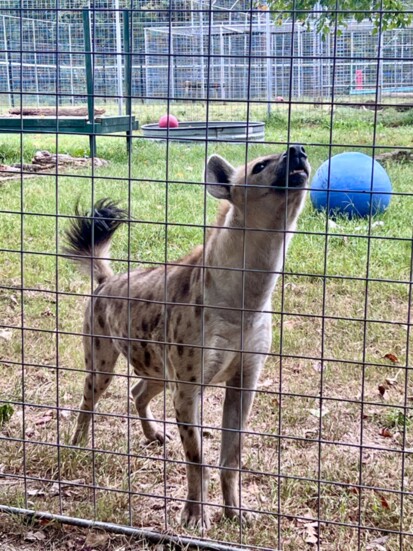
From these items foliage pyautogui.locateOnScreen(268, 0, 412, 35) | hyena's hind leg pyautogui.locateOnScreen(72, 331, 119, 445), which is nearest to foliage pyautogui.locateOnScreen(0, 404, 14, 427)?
hyena's hind leg pyautogui.locateOnScreen(72, 331, 119, 445)

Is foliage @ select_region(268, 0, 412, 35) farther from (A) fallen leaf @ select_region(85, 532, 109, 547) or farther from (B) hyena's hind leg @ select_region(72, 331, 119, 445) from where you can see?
(A) fallen leaf @ select_region(85, 532, 109, 547)

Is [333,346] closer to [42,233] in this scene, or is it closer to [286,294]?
[286,294]

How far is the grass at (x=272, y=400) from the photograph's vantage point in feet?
11.3

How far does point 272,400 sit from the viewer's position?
15.8 ft

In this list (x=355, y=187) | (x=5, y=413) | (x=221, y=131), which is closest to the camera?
(x=5, y=413)

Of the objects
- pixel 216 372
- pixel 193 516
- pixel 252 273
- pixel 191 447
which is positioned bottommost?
pixel 193 516

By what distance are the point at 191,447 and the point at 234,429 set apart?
0.23 meters

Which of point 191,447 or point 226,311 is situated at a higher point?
point 226,311

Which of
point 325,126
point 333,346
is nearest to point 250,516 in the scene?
point 333,346

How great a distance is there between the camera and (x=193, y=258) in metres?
4.16

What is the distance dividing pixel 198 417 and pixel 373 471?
2.97 ft

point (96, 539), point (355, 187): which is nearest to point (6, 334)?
point (96, 539)

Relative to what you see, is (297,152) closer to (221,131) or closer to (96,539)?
(96,539)

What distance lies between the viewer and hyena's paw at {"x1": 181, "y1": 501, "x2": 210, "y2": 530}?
359cm
